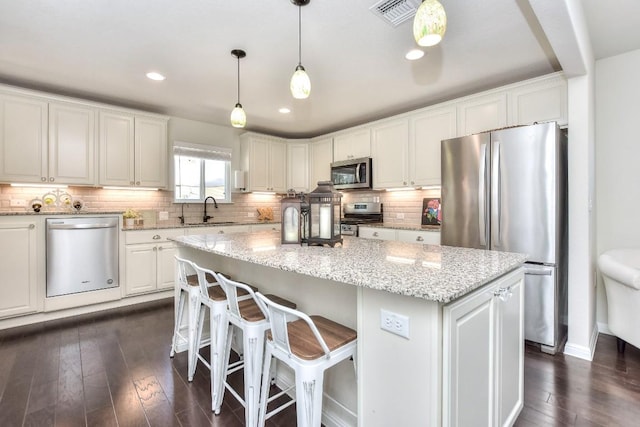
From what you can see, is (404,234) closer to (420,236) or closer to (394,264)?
(420,236)

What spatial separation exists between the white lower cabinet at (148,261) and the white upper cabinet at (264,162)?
1.52m

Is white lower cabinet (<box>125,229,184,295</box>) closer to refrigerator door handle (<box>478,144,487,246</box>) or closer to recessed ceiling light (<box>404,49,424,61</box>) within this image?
recessed ceiling light (<box>404,49,424,61</box>)

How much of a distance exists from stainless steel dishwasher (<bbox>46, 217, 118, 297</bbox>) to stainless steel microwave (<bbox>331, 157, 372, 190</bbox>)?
3.01 metres

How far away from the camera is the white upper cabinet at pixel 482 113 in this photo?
3203 mm

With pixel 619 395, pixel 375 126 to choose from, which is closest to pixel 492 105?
pixel 375 126

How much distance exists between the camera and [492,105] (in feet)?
10.7

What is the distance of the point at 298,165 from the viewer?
5.43 meters

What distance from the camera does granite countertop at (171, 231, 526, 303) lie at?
3.46 feet

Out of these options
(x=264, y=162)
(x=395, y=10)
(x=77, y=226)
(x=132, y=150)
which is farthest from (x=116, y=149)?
(x=395, y=10)

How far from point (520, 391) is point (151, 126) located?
461cm

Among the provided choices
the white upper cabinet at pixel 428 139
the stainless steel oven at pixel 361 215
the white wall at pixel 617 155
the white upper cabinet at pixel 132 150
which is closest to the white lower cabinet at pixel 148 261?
the white upper cabinet at pixel 132 150

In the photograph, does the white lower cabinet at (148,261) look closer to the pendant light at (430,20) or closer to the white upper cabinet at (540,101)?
the pendant light at (430,20)

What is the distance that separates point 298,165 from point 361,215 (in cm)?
148

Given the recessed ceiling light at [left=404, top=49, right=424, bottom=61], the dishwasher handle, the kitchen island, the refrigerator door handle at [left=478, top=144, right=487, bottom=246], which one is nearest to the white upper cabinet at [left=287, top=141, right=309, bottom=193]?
the dishwasher handle
